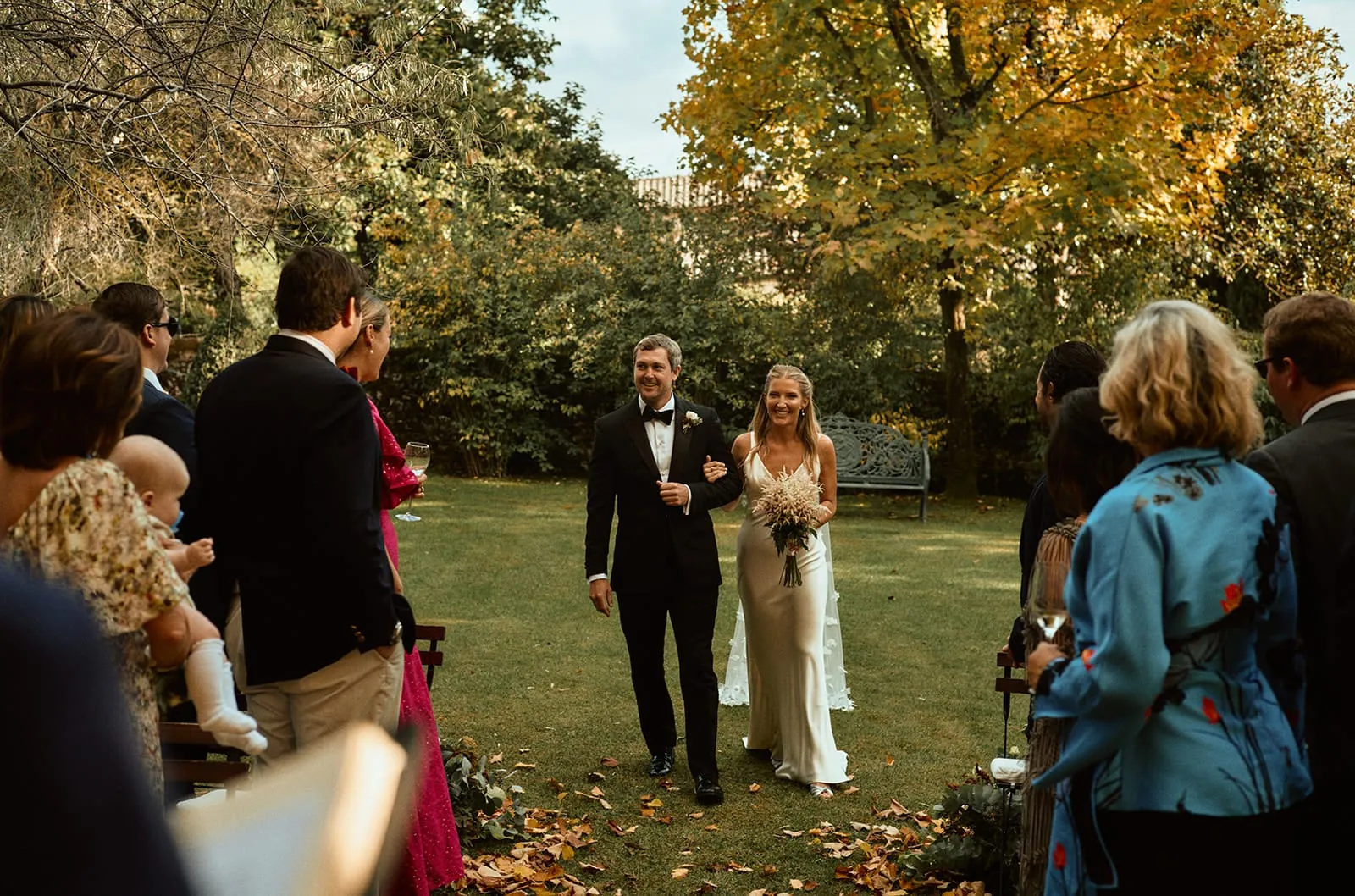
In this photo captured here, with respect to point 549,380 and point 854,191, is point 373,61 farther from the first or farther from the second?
point 549,380

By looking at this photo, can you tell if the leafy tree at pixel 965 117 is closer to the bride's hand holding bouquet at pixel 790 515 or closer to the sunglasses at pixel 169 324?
the bride's hand holding bouquet at pixel 790 515

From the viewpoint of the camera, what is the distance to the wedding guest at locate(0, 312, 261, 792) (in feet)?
8.66

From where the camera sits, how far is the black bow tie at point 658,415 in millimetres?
7008

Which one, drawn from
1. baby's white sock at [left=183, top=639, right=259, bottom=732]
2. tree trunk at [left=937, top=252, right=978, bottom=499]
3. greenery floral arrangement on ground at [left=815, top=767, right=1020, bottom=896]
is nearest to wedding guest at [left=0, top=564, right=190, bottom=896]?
baby's white sock at [left=183, top=639, right=259, bottom=732]

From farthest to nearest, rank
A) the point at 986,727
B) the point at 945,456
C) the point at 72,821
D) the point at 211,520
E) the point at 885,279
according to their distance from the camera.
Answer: the point at 945,456
the point at 885,279
the point at 986,727
the point at 211,520
the point at 72,821

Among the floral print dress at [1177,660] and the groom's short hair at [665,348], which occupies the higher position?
the groom's short hair at [665,348]

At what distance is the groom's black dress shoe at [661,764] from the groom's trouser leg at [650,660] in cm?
3

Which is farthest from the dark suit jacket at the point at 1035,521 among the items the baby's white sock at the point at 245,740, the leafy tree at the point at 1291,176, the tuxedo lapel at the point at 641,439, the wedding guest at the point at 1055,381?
the leafy tree at the point at 1291,176

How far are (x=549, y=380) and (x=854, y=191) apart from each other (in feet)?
25.8

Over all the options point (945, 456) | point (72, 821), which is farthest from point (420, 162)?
point (945, 456)

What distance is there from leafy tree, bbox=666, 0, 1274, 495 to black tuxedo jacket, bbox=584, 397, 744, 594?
10.9 metres

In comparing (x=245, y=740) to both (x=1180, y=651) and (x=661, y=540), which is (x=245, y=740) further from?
(x=661, y=540)

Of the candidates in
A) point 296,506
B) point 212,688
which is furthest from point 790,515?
point 212,688

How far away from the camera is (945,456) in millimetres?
21875
